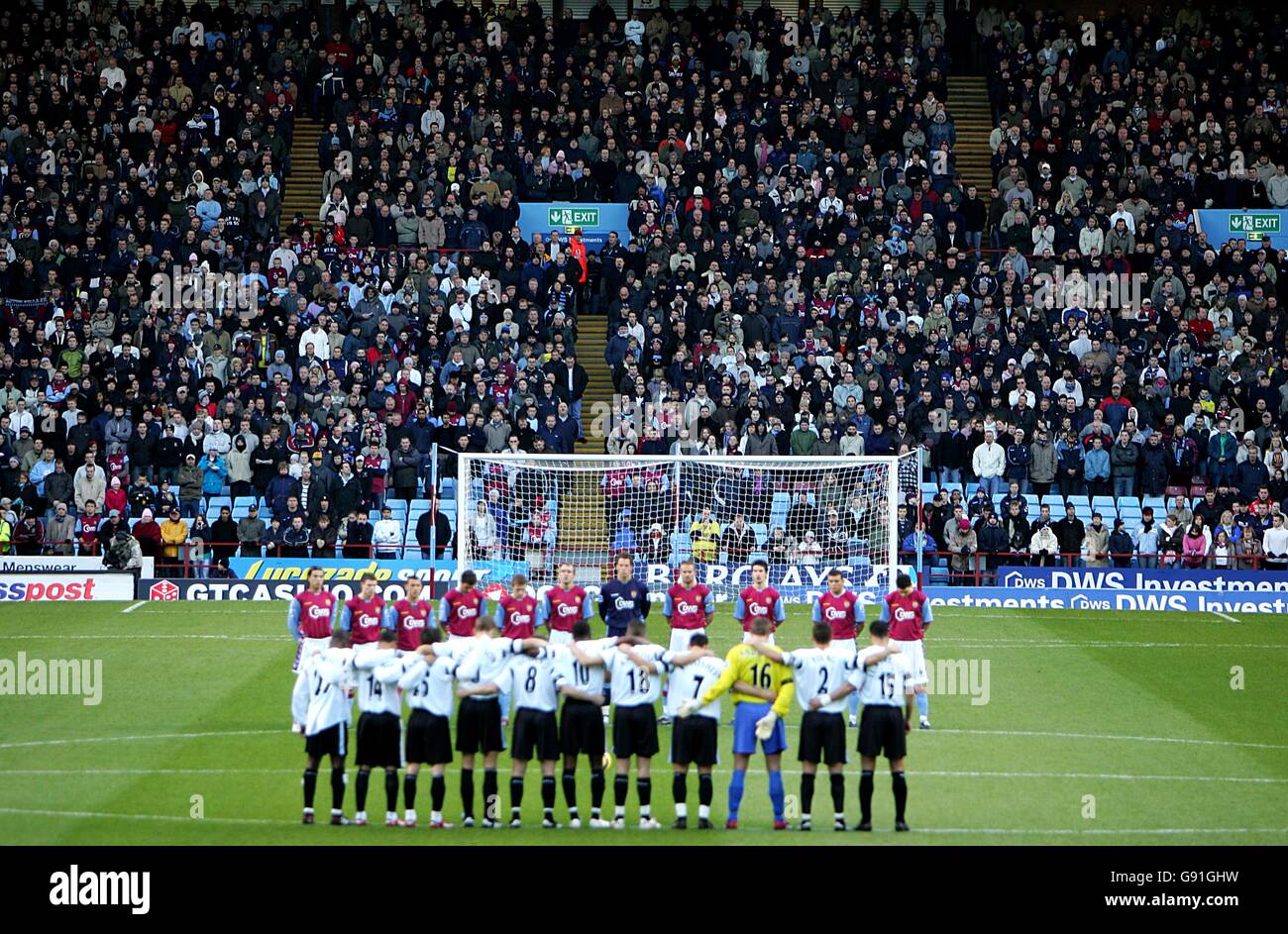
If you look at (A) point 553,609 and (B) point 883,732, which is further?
(A) point 553,609

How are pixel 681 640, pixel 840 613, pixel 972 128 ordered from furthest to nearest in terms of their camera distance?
1. pixel 972 128
2. pixel 840 613
3. pixel 681 640

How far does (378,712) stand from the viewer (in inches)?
624

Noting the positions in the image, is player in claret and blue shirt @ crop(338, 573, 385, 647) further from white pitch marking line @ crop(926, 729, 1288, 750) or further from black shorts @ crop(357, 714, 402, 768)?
white pitch marking line @ crop(926, 729, 1288, 750)

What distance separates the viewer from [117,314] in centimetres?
3631

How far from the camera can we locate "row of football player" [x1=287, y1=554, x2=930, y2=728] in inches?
710

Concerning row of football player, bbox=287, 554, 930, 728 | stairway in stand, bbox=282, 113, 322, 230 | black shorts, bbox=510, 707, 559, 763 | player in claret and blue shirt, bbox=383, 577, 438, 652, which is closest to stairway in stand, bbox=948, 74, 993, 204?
stairway in stand, bbox=282, 113, 322, 230

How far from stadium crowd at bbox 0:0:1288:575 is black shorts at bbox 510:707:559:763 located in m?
12.4

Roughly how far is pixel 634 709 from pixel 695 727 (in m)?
0.62

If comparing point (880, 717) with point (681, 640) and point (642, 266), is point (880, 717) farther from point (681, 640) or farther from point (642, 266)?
point (642, 266)

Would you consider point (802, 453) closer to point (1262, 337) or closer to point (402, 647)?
point (1262, 337)

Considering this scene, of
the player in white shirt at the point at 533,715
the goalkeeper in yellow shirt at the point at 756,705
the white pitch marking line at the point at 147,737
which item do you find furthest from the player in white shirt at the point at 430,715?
the white pitch marking line at the point at 147,737

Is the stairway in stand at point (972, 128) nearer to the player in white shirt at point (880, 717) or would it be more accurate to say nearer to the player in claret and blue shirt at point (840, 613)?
the player in claret and blue shirt at point (840, 613)

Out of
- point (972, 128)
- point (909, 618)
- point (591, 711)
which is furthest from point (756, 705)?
point (972, 128)
